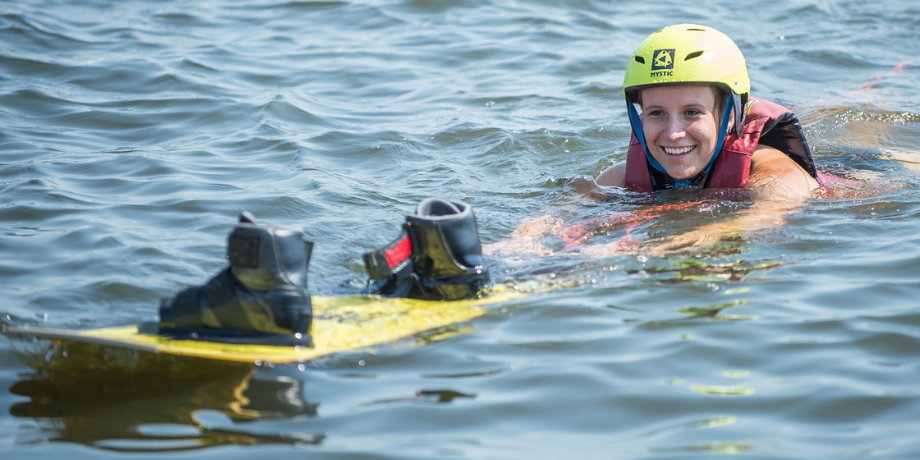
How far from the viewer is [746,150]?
15.5 ft

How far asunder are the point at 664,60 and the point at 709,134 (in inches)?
18.6

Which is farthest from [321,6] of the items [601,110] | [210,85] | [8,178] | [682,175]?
[682,175]

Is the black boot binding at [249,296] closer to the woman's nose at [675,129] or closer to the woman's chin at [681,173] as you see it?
the woman's nose at [675,129]

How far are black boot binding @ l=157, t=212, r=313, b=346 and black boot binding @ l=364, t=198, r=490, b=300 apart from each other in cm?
47

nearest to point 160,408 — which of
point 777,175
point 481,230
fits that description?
point 481,230

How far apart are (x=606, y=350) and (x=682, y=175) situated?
184 centimetres

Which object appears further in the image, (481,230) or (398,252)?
(481,230)

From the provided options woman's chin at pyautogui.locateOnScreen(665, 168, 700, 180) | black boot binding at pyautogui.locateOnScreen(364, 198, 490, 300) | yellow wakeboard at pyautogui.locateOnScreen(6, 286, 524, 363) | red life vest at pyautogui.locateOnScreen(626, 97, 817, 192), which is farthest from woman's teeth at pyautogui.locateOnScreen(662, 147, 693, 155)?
black boot binding at pyautogui.locateOnScreen(364, 198, 490, 300)

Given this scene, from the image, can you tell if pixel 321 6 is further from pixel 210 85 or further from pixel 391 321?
pixel 391 321

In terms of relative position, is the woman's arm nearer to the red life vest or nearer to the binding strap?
the red life vest

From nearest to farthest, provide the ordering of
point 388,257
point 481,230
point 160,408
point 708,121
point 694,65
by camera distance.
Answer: point 160,408
point 388,257
point 694,65
point 708,121
point 481,230

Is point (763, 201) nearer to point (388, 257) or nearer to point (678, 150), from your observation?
point (678, 150)

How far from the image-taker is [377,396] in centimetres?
295

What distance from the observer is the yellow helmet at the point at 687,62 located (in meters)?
4.50
